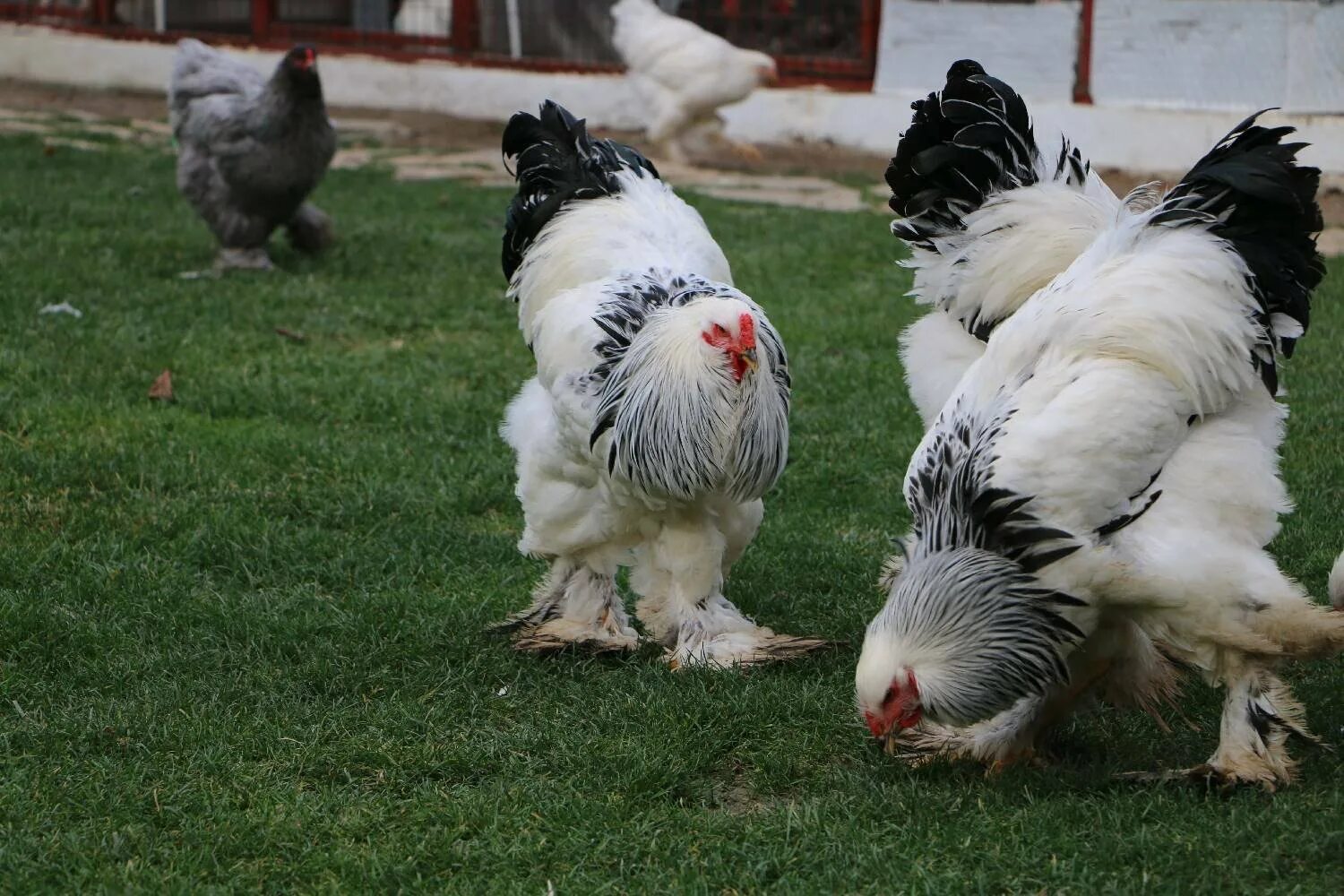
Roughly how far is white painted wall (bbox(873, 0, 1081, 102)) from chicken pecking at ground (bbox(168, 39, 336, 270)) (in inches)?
223

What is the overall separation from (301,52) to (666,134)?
4713mm

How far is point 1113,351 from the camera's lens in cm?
352

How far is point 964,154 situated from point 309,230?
18.4ft

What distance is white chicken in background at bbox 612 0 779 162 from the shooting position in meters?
12.1

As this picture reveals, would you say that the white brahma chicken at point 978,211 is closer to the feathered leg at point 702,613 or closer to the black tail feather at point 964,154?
the black tail feather at point 964,154

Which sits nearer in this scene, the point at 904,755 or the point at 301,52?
the point at 904,755

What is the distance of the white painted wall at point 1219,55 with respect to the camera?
1062 cm

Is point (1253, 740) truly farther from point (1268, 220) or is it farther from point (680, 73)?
point (680, 73)

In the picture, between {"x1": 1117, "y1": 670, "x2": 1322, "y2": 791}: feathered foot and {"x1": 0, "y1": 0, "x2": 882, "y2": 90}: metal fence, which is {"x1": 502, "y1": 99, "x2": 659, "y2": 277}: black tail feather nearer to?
{"x1": 1117, "y1": 670, "x2": 1322, "y2": 791}: feathered foot

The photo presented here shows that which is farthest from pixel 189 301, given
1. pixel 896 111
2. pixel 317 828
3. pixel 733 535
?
pixel 896 111

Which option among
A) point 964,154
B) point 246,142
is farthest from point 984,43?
point 964,154

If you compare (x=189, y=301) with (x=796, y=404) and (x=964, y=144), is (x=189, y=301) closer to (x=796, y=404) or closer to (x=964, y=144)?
(x=796, y=404)

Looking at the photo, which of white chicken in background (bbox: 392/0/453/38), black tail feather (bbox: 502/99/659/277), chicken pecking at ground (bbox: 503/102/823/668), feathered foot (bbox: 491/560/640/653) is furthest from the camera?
white chicken in background (bbox: 392/0/453/38)

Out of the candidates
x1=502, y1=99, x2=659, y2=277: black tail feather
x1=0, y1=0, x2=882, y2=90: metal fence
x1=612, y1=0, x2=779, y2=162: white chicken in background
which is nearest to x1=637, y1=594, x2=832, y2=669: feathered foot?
x1=502, y1=99, x2=659, y2=277: black tail feather
